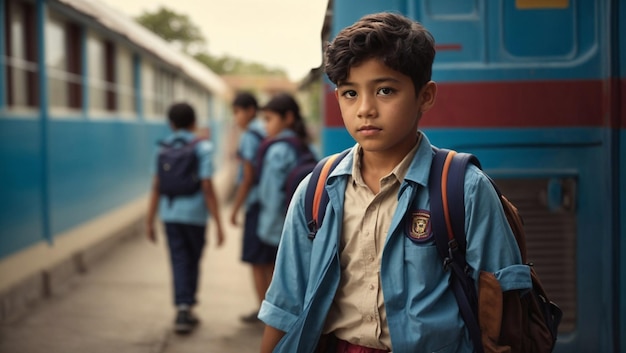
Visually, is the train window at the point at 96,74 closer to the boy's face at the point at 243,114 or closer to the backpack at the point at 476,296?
the boy's face at the point at 243,114

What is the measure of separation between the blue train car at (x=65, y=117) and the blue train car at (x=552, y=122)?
4066 millimetres

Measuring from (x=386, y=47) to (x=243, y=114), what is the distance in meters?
4.95

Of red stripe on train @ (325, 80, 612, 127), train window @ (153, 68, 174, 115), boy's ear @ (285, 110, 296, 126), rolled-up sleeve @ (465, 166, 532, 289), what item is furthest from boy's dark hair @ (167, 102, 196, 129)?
train window @ (153, 68, 174, 115)

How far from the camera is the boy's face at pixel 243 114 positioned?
699cm

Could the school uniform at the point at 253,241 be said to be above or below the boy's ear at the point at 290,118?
below

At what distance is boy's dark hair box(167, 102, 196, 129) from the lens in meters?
6.10

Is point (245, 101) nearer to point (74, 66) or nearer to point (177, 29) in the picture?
point (74, 66)

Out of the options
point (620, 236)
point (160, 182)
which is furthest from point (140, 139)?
point (620, 236)

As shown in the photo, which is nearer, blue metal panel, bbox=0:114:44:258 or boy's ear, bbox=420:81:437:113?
boy's ear, bbox=420:81:437:113

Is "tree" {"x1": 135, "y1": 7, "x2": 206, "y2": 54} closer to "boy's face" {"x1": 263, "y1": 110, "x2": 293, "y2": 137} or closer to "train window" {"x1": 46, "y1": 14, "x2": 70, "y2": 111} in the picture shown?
"train window" {"x1": 46, "y1": 14, "x2": 70, "y2": 111}

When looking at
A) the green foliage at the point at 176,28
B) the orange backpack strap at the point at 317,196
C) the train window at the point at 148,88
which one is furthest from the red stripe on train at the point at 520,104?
the green foliage at the point at 176,28

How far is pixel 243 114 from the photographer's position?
23.0 feet

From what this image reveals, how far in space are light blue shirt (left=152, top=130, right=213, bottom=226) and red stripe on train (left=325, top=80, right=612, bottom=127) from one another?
245 centimetres

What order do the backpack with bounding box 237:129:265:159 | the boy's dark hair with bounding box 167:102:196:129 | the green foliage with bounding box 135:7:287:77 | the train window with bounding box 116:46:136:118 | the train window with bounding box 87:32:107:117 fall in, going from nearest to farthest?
the boy's dark hair with bounding box 167:102:196:129 < the backpack with bounding box 237:129:265:159 < the train window with bounding box 87:32:107:117 < the train window with bounding box 116:46:136:118 < the green foliage with bounding box 135:7:287:77
